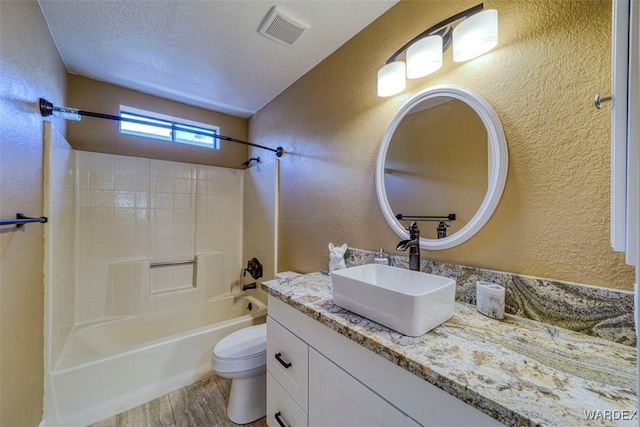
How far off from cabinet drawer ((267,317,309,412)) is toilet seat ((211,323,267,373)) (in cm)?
31

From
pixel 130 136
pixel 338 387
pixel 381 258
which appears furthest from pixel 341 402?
pixel 130 136

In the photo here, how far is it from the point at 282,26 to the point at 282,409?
211cm

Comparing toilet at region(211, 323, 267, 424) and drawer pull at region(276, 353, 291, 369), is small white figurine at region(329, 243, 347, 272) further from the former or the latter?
toilet at region(211, 323, 267, 424)

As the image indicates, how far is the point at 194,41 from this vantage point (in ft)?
5.30

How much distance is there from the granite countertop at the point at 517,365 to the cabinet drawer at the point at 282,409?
0.50 metres

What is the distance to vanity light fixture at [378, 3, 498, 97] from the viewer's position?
93 cm

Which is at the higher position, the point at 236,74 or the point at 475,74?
the point at 236,74

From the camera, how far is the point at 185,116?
261 centimetres

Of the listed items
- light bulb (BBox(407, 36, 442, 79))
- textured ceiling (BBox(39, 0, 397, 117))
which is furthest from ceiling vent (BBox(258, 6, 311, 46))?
light bulb (BBox(407, 36, 442, 79))

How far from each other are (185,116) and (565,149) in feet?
9.87

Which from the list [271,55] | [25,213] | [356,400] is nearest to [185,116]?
[271,55]

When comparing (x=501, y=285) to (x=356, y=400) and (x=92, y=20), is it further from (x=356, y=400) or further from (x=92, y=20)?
(x=92, y=20)

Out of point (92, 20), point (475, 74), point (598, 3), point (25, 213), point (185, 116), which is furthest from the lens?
point (185, 116)

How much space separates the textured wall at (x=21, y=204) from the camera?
1018 mm
